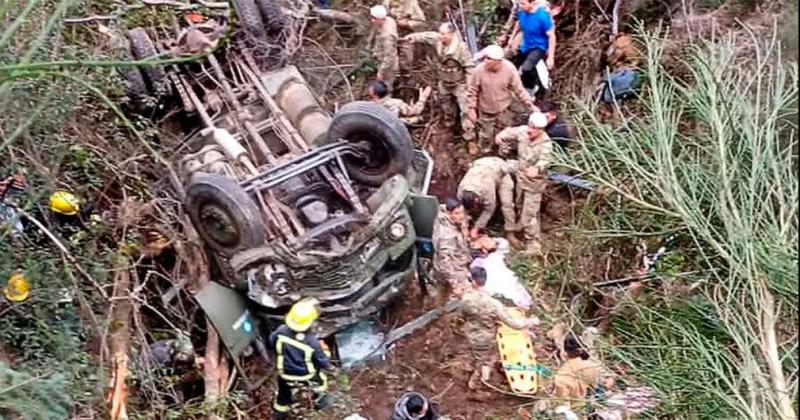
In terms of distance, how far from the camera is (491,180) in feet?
30.2

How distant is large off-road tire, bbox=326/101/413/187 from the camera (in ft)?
27.1

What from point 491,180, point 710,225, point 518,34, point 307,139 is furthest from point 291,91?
point 710,225

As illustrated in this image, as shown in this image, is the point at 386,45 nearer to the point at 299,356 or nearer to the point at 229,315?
the point at 229,315

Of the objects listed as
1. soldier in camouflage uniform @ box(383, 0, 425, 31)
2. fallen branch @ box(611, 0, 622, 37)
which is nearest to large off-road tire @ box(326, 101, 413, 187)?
soldier in camouflage uniform @ box(383, 0, 425, 31)

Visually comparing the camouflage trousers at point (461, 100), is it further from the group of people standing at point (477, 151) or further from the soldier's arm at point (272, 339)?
the soldier's arm at point (272, 339)

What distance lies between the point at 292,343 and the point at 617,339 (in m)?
2.32

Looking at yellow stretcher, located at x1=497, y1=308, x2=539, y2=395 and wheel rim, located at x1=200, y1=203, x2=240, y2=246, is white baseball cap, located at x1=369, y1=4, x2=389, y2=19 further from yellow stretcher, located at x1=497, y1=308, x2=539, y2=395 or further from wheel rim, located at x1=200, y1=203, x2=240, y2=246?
→ yellow stretcher, located at x1=497, y1=308, x2=539, y2=395

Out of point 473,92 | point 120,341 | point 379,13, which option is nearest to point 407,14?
point 379,13

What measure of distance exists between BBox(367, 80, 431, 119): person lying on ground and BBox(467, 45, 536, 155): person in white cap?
579 mm

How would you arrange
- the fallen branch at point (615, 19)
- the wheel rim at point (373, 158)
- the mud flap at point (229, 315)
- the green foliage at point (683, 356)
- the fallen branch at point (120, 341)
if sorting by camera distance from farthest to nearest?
the fallen branch at point (615, 19) < the wheel rim at point (373, 158) < the mud flap at point (229, 315) < the fallen branch at point (120, 341) < the green foliage at point (683, 356)

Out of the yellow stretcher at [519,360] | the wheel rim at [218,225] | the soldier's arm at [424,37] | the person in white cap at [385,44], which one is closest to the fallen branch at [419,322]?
the yellow stretcher at [519,360]

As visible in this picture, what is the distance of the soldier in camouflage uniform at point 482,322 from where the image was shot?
25.1 feet

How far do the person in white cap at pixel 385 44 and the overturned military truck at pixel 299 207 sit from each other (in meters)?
1.56

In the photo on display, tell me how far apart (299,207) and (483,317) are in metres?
1.64
